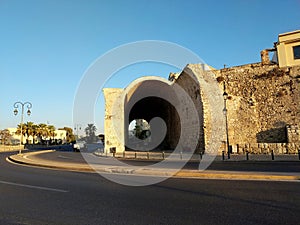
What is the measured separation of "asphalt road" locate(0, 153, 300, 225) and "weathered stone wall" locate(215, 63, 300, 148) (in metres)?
16.1

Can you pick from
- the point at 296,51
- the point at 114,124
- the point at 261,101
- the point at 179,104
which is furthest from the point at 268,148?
the point at 114,124

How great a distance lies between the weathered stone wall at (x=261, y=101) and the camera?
21.7 m

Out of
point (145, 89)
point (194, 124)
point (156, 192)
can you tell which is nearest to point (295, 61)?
point (194, 124)

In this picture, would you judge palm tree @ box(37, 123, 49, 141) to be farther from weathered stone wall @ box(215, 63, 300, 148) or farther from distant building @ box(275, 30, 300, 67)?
distant building @ box(275, 30, 300, 67)

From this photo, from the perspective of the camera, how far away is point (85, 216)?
4531 mm

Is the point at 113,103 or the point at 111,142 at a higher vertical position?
the point at 113,103

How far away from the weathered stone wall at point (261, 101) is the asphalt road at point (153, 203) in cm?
1615

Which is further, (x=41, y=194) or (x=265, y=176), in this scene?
(x=265, y=176)

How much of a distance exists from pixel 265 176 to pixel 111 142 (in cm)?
1804

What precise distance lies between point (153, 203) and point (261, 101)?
21.2m

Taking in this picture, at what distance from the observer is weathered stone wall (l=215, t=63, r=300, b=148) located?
71.2ft

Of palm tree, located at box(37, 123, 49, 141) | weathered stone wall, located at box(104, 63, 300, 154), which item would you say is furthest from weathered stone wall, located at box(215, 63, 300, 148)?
palm tree, located at box(37, 123, 49, 141)

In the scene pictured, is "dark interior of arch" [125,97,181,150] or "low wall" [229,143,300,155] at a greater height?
"dark interior of arch" [125,97,181,150]

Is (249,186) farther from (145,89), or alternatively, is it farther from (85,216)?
(145,89)
